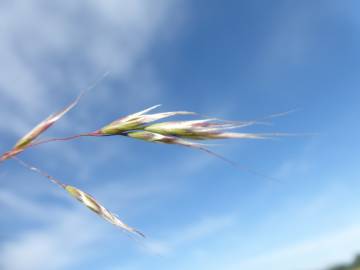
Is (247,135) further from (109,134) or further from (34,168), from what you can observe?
(34,168)

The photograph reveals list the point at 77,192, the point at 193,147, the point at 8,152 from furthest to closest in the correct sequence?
the point at 77,192 < the point at 193,147 < the point at 8,152

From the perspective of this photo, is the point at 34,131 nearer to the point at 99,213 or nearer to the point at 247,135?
the point at 99,213

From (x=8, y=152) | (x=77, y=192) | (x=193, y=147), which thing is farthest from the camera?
(x=77, y=192)

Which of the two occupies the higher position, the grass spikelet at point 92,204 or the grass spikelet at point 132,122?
the grass spikelet at point 132,122

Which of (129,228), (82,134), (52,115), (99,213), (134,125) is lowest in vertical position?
(129,228)

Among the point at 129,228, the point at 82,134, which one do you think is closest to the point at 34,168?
the point at 82,134

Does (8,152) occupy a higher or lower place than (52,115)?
lower

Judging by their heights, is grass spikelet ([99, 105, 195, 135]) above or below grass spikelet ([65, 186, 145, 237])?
above

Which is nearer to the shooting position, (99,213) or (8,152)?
(8,152)

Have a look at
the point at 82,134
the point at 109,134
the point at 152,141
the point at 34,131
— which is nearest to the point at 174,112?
the point at 152,141
